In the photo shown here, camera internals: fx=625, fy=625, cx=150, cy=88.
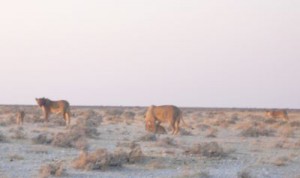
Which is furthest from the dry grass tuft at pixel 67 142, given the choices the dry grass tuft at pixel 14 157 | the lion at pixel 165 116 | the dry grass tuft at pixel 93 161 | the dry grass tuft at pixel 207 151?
the lion at pixel 165 116

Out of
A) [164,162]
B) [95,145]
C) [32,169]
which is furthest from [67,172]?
[95,145]

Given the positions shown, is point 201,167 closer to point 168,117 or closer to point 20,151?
point 20,151

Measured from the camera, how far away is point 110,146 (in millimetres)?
22734

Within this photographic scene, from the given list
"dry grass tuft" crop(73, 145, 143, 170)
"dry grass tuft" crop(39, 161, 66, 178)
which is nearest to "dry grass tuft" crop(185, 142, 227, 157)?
"dry grass tuft" crop(73, 145, 143, 170)

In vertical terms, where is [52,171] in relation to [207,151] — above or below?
below

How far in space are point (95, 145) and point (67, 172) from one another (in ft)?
24.5

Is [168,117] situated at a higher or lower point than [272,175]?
higher

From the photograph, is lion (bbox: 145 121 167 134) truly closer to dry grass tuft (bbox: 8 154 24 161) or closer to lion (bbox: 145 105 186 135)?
lion (bbox: 145 105 186 135)

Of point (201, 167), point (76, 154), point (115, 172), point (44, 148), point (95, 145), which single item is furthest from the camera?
point (95, 145)

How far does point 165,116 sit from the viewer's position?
102ft

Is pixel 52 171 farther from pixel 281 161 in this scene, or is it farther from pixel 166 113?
pixel 166 113

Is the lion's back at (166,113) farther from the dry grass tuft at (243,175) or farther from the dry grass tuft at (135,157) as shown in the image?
the dry grass tuft at (243,175)

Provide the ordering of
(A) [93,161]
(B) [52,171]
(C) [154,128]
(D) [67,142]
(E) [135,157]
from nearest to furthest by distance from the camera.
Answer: (B) [52,171] → (A) [93,161] → (E) [135,157] → (D) [67,142] → (C) [154,128]

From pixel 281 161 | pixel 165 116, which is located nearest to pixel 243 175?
pixel 281 161
